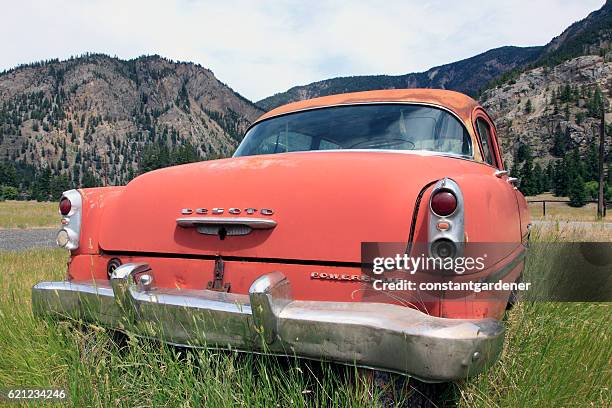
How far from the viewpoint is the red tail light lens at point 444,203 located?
178 centimetres

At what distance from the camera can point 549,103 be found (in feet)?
394

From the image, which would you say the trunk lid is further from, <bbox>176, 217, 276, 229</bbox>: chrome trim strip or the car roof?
the car roof

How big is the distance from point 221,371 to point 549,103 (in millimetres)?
138655

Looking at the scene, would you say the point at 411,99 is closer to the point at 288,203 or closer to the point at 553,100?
the point at 288,203

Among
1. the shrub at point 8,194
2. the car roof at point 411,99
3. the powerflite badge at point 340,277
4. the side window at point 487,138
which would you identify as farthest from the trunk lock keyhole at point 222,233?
the shrub at point 8,194

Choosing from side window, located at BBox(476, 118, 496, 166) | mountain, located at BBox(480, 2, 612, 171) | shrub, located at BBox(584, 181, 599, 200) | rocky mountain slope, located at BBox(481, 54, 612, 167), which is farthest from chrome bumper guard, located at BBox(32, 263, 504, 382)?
mountain, located at BBox(480, 2, 612, 171)

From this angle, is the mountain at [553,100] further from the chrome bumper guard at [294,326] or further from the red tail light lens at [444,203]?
the chrome bumper guard at [294,326]

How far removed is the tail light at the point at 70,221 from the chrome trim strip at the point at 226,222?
0.82m

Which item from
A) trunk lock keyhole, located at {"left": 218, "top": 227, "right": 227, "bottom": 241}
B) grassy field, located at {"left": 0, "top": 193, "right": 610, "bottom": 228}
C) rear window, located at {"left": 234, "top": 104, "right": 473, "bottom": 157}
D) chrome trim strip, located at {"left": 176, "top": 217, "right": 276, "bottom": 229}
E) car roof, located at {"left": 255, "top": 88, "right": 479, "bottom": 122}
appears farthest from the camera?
grassy field, located at {"left": 0, "top": 193, "right": 610, "bottom": 228}

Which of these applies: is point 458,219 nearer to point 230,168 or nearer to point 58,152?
point 230,168

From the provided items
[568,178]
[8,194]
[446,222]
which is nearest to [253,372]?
[446,222]

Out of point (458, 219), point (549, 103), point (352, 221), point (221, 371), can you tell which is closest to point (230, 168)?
point (352, 221)

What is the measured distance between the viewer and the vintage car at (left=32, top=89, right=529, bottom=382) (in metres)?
1.68

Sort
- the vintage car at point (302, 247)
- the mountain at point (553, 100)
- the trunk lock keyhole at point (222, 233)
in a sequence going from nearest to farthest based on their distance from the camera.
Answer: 1. the vintage car at point (302, 247)
2. the trunk lock keyhole at point (222, 233)
3. the mountain at point (553, 100)
